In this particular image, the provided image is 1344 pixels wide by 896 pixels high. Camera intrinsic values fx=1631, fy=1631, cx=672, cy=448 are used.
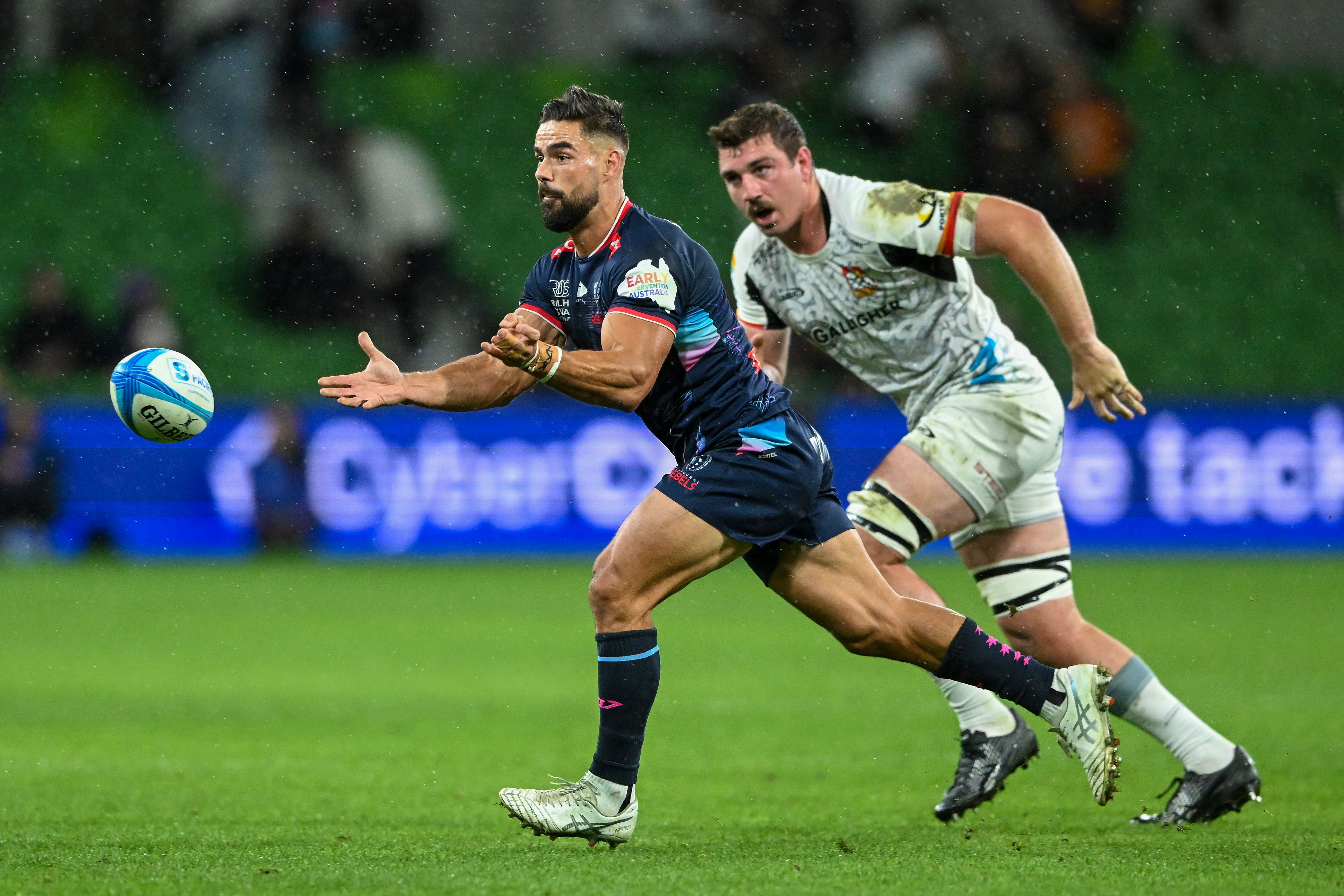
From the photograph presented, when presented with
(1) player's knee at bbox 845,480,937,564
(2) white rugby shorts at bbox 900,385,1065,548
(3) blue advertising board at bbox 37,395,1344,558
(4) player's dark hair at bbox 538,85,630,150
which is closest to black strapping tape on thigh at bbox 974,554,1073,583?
(2) white rugby shorts at bbox 900,385,1065,548

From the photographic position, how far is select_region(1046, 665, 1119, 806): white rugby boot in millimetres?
5078

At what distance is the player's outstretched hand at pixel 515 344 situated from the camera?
4.55 metres

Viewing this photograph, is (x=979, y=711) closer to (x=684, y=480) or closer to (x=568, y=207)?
(x=684, y=480)

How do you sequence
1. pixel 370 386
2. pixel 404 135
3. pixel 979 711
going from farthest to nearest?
pixel 404 135
pixel 979 711
pixel 370 386

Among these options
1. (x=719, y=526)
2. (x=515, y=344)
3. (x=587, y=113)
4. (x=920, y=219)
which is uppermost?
(x=587, y=113)

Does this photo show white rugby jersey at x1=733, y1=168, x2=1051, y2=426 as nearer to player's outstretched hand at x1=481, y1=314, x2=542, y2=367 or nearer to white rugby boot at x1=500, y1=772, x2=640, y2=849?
player's outstretched hand at x1=481, y1=314, x2=542, y2=367

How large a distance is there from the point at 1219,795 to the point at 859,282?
7.42ft

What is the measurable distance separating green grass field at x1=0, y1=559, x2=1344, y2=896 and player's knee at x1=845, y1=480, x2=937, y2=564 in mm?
949

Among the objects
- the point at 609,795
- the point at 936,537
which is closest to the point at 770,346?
the point at 936,537

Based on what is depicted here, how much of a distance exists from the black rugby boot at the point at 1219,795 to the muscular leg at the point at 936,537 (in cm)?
64

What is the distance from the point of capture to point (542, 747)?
7531 millimetres

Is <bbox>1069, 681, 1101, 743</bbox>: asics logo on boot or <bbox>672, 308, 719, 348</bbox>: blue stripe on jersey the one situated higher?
<bbox>672, 308, 719, 348</bbox>: blue stripe on jersey

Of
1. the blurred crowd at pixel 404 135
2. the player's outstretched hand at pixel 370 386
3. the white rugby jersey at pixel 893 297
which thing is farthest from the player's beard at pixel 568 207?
the blurred crowd at pixel 404 135

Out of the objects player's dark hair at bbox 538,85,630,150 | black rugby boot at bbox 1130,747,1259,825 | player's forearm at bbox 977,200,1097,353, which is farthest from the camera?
black rugby boot at bbox 1130,747,1259,825
